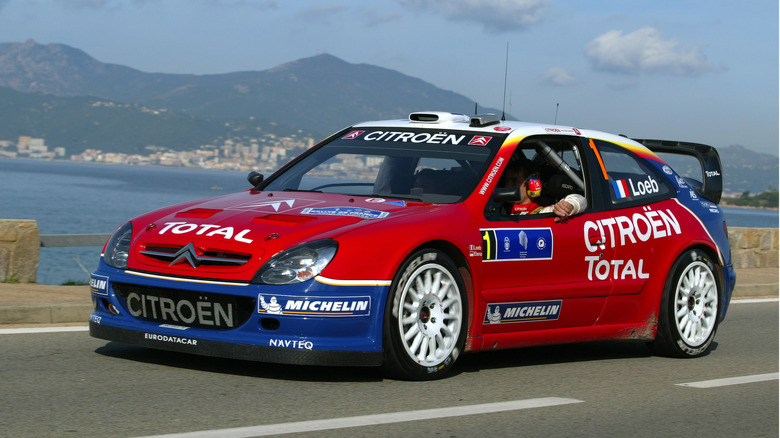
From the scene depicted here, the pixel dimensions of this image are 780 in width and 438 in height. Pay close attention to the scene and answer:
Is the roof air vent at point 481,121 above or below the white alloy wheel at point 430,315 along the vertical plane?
above

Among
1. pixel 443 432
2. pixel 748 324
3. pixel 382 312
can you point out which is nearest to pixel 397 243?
pixel 382 312

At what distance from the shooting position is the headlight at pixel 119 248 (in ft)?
19.3

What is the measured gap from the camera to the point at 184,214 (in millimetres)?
6102

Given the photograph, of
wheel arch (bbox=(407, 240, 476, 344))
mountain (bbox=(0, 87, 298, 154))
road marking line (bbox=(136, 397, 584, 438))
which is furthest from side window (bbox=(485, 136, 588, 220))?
mountain (bbox=(0, 87, 298, 154))

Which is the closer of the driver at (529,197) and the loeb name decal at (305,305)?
the loeb name decal at (305,305)

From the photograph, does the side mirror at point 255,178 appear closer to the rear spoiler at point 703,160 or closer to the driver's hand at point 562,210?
the driver's hand at point 562,210

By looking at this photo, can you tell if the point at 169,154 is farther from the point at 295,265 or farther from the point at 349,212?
the point at 295,265

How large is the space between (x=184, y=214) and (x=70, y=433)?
201 cm

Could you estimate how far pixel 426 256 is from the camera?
5832 millimetres

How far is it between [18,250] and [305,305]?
5.44 m

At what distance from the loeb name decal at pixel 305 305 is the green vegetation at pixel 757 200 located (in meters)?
56.1

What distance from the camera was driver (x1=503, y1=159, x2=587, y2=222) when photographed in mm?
6781

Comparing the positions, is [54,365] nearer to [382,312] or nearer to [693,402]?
[382,312]

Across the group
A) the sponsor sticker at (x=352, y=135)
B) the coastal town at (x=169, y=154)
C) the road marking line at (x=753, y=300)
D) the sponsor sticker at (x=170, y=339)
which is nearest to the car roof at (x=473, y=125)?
the sponsor sticker at (x=352, y=135)
